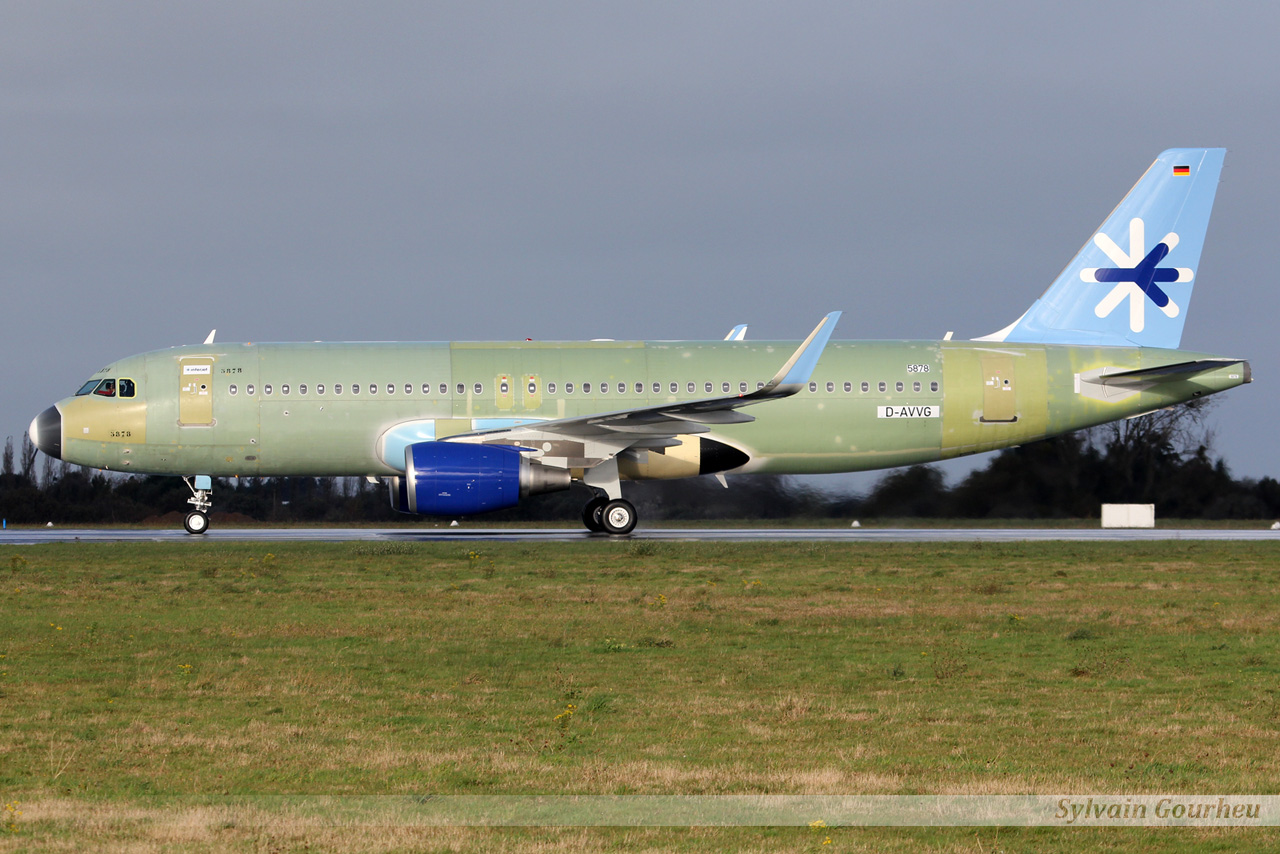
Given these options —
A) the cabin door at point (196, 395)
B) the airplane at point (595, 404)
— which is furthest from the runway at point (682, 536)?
the cabin door at point (196, 395)

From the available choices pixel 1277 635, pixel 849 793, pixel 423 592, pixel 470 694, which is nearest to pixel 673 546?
pixel 423 592

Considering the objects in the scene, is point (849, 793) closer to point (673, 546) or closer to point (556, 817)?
point (556, 817)

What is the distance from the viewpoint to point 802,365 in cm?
2236

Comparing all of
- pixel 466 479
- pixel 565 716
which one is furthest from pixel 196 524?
pixel 565 716

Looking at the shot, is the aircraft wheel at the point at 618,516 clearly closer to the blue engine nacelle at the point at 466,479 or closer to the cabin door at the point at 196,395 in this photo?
the blue engine nacelle at the point at 466,479

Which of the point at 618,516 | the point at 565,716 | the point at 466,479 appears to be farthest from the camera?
the point at 618,516

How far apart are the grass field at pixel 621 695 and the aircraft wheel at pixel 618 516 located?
674 centimetres

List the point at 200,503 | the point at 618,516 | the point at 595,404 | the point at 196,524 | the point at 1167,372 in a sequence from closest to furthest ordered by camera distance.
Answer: the point at 618,516 → the point at 595,404 → the point at 1167,372 → the point at 196,524 → the point at 200,503

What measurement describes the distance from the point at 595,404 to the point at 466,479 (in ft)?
12.2

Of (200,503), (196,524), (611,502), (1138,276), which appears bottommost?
(196,524)

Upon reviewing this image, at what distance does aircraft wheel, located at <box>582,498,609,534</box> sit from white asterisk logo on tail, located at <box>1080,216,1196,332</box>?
11.0m

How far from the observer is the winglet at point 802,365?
22.1 m

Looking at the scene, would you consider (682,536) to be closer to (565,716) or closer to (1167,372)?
(1167,372)

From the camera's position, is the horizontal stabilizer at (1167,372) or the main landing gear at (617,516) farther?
the horizontal stabilizer at (1167,372)
